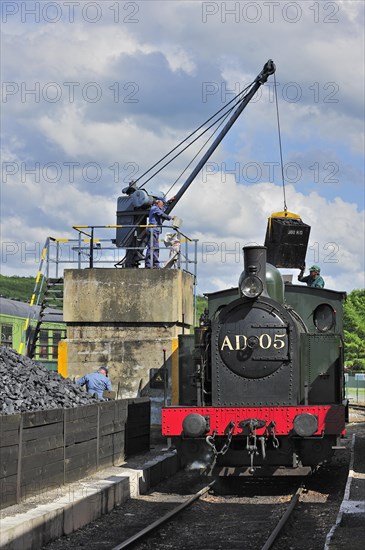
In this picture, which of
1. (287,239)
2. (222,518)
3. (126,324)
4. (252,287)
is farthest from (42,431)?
(287,239)

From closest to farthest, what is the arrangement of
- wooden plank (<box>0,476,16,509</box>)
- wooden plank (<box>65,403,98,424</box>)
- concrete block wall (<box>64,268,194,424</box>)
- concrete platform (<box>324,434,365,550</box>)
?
1. concrete platform (<box>324,434,365,550</box>)
2. wooden plank (<box>0,476,16,509</box>)
3. wooden plank (<box>65,403,98,424</box>)
4. concrete block wall (<box>64,268,194,424</box>)

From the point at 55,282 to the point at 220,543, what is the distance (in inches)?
440

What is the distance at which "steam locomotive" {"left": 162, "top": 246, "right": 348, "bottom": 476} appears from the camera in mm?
11078

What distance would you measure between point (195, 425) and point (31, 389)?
226cm

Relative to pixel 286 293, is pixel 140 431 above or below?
below

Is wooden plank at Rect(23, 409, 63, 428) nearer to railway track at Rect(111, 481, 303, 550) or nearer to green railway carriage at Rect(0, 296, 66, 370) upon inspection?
railway track at Rect(111, 481, 303, 550)

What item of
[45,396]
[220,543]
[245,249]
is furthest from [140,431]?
[220,543]

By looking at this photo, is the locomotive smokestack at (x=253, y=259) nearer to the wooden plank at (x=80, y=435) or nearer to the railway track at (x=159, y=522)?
the wooden plank at (x=80, y=435)

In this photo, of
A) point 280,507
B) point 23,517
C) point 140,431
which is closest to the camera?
point 23,517

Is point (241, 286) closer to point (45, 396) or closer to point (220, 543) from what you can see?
point (45, 396)

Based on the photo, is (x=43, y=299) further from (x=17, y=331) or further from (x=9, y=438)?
(x=9, y=438)

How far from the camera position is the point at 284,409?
36.4 feet

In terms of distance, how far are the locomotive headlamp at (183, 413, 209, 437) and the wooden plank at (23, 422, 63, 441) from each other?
1833mm

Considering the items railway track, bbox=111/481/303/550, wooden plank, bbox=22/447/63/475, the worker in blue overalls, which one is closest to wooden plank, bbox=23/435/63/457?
wooden plank, bbox=22/447/63/475
